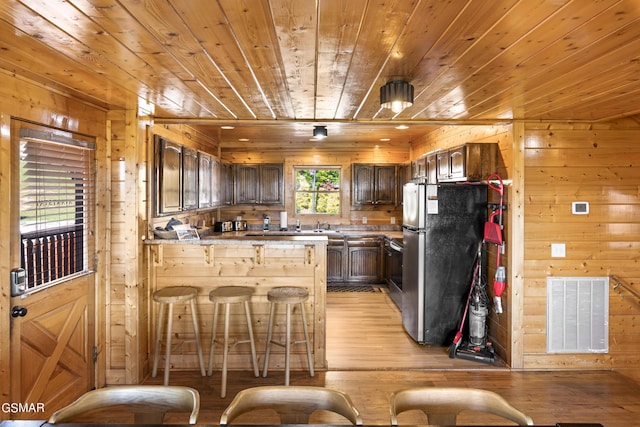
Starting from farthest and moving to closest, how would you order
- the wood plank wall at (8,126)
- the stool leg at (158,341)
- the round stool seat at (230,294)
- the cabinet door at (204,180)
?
the cabinet door at (204,180)
the stool leg at (158,341)
the round stool seat at (230,294)
the wood plank wall at (8,126)

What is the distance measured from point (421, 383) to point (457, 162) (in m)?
2.24

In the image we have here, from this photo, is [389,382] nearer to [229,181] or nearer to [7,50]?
[7,50]

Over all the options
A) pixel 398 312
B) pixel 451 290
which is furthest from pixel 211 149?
pixel 451 290

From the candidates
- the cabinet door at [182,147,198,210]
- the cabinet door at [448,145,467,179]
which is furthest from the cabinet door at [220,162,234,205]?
the cabinet door at [448,145,467,179]

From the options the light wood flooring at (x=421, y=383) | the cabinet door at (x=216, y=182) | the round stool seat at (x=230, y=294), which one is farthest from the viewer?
the cabinet door at (x=216, y=182)

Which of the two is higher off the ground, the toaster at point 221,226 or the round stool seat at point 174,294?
the toaster at point 221,226

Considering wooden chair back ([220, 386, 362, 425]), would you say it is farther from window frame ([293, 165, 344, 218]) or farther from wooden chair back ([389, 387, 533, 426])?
window frame ([293, 165, 344, 218])

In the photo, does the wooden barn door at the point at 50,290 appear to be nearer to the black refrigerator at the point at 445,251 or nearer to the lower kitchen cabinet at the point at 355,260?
the black refrigerator at the point at 445,251

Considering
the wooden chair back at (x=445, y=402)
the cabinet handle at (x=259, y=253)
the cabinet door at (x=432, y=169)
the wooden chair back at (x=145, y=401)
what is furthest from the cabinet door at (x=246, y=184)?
the wooden chair back at (x=445, y=402)

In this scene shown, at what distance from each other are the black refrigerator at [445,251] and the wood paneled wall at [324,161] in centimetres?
303

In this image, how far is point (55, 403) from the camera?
9.15ft

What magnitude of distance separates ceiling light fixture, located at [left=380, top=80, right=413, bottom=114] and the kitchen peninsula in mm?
1550

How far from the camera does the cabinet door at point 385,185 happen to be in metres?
7.12

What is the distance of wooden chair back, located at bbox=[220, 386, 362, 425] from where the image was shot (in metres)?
1.58
